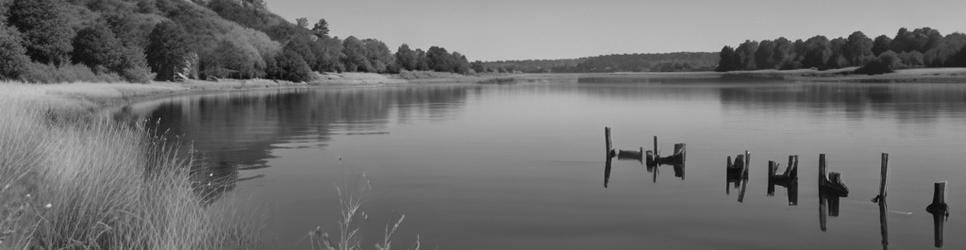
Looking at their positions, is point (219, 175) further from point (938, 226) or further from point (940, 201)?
point (940, 201)

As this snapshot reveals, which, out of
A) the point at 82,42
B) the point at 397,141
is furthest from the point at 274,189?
the point at 82,42

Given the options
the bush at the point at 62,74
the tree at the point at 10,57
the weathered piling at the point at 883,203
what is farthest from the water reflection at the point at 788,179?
the bush at the point at 62,74

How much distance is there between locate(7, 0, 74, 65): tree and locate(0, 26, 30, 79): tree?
8364 millimetres

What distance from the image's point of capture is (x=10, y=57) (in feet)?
244

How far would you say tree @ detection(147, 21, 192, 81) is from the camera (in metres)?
121

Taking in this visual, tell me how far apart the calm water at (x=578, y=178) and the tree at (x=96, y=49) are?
150 feet

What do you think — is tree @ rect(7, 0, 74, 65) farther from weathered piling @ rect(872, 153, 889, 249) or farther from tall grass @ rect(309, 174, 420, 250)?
weathered piling @ rect(872, 153, 889, 249)

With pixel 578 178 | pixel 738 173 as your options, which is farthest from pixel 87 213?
pixel 738 173

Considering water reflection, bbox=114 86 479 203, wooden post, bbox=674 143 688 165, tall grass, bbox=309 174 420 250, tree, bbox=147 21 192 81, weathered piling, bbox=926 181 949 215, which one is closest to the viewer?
tall grass, bbox=309 174 420 250

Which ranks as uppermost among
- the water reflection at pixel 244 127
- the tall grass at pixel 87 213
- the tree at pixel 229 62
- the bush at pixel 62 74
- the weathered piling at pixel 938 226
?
the tree at pixel 229 62

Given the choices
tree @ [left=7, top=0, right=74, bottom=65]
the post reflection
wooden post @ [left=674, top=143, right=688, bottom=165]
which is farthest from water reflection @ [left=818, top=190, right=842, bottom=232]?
tree @ [left=7, top=0, right=74, bottom=65]

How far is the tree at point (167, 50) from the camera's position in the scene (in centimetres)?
12138

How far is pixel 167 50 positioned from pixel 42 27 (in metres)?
31.2

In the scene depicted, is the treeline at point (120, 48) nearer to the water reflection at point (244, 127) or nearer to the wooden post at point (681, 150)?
the water reflection at point (244, 127)
